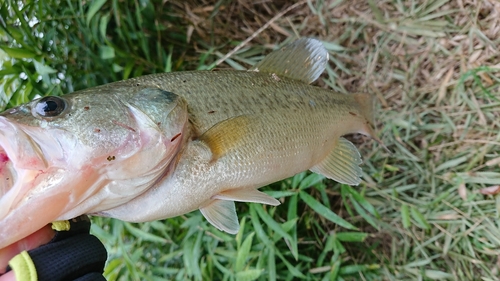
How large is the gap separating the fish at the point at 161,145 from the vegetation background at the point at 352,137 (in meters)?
0.67

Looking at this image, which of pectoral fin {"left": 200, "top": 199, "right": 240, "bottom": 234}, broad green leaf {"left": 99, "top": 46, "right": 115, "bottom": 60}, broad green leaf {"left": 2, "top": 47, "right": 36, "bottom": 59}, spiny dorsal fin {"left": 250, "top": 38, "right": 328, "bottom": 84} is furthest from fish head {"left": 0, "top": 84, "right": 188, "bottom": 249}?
broad green leaf {"left": 2, "top": 47, "right": 36, "bottom": 59}

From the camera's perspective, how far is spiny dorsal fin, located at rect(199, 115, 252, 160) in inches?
44.7

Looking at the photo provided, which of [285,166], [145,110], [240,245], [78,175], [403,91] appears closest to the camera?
[78,175]

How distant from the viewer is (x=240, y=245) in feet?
6.40

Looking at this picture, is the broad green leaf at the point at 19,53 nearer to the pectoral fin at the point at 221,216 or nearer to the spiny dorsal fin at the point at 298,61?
the spiny dorsal fin at the point at 298,61

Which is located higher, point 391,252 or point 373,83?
point 373,83

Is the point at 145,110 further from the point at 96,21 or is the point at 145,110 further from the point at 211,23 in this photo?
the point at 211,23

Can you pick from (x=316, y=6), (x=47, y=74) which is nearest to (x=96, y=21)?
(x=47, y=74)

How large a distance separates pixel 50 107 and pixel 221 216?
536mm

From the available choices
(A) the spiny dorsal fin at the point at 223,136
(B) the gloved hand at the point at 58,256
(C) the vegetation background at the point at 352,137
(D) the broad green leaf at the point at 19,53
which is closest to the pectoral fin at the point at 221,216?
(A) the spiny dorsal fin at the point at 223,136

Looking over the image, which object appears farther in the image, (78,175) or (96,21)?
(96,21)

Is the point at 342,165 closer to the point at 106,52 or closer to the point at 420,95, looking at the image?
the point at 420,95

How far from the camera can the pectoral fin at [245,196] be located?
3.88ft

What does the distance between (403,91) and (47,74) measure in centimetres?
173
